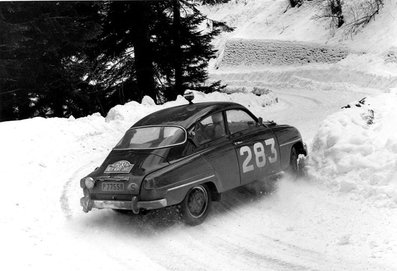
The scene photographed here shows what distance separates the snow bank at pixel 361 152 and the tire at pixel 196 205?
2204 mm

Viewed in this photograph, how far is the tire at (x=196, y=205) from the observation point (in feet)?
20.9

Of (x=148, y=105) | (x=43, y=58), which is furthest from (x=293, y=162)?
(x=43, y=58)

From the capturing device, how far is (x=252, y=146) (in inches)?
293

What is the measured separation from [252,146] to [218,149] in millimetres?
753

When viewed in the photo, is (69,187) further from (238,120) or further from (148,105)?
(148,105)

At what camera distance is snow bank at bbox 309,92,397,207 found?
682 centimetres

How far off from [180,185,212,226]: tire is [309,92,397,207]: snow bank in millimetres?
2204

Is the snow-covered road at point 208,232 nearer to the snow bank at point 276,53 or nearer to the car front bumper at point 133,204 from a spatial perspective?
the car front bumper at point 133,204

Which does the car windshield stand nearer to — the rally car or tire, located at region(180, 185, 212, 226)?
the rally car

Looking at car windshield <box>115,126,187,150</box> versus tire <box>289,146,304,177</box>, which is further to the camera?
tire <box>289,146,304,177</box>

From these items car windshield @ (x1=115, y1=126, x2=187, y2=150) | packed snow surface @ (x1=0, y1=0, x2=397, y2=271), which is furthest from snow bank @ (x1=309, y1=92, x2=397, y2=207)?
car windshield @ (x1=115, y1=126, x2=187, y2=150)

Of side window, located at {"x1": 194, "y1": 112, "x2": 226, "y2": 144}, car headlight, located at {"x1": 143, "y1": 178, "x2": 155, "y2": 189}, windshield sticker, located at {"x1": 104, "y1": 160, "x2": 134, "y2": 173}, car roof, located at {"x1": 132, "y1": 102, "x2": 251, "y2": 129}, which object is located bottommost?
car headlight, located at {"x1": 143, "y1": 178, "x2": 155, "y2": 189}

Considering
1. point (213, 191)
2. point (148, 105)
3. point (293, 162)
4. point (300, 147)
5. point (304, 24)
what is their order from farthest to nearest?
1. point (304, 24)
2. point (148, 105)
3. point (300, 147)
4. point (293, 162)
5. point (213, 191)

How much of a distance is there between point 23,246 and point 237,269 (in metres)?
2.68
